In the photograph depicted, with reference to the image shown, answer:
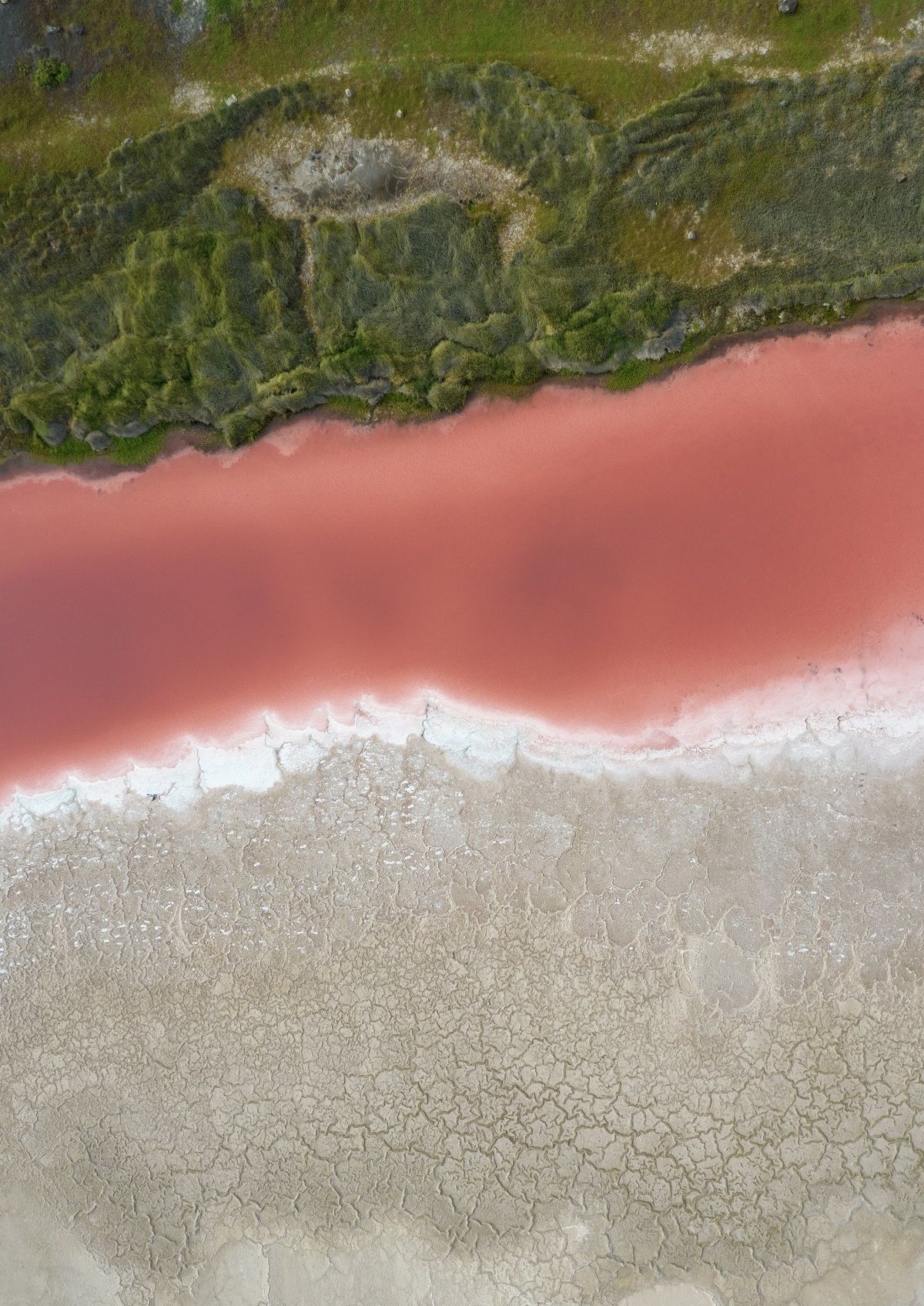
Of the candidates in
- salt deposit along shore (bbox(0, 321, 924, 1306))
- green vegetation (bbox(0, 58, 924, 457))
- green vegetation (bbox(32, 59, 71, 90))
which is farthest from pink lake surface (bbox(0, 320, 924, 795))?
green vegetation (bbox(32, 59, 71, 90))

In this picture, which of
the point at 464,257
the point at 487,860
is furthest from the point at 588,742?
the point at 464,257

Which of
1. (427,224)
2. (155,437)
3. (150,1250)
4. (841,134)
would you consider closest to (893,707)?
(841,134)

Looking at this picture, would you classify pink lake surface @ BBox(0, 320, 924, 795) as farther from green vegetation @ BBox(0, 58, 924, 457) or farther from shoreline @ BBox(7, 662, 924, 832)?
green vegetation @ BBox(0, 58, 924, 457)

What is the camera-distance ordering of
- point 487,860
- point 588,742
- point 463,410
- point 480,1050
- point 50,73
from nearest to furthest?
point 480,1050 → point 487,860 → point 588,742 → point 50,73 → point 463,410

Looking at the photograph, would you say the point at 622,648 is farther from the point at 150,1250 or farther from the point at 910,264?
the point at 150,1250

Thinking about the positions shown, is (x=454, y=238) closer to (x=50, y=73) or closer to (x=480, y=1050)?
(x=50, y=73)

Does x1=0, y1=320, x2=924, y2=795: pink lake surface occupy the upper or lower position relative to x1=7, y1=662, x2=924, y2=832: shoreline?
upper
